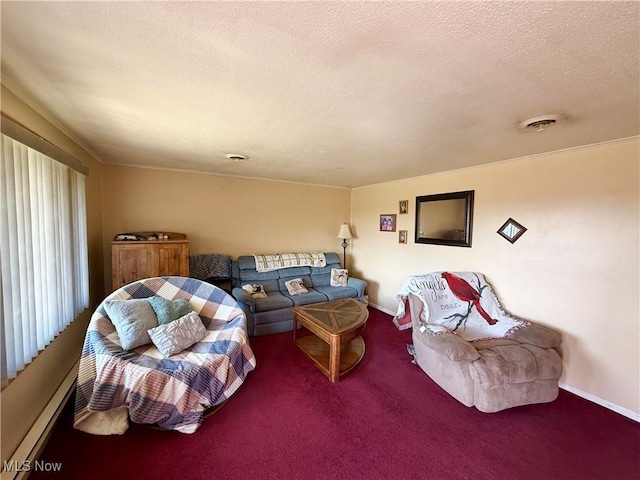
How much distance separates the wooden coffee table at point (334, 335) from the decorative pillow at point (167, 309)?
3.92ft

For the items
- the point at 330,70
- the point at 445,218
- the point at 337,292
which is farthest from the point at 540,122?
the point at 337,292

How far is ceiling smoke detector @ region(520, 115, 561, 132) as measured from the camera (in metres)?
1.67

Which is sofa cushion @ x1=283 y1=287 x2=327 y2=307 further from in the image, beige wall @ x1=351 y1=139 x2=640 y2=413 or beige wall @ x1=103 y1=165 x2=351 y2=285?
beige wall @ x1=351 y1=139 x2=640 y2=413

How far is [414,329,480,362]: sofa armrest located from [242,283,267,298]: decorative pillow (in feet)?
7.07

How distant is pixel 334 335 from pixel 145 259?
7.42 ft

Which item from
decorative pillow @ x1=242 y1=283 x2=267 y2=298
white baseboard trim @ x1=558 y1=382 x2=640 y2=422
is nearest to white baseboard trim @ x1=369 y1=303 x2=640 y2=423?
white baseboard trim @ x1=558 y1=382 x2=640 y2=422

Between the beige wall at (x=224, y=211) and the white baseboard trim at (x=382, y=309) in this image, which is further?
the white baseboard trim at (x=382, y=309)

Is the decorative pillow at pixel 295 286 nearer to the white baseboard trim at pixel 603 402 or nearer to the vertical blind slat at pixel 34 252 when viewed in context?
the vertical blind slat at pixel 34 252

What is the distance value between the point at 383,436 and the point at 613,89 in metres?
2.50

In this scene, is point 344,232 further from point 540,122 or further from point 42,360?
point 42,360

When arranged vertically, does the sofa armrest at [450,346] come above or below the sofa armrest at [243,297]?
below

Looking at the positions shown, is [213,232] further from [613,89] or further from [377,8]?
[613,89]

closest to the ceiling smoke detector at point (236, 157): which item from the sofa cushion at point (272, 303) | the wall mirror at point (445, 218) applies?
the sofa cushion at point (272, 303)

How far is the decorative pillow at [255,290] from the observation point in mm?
3549
